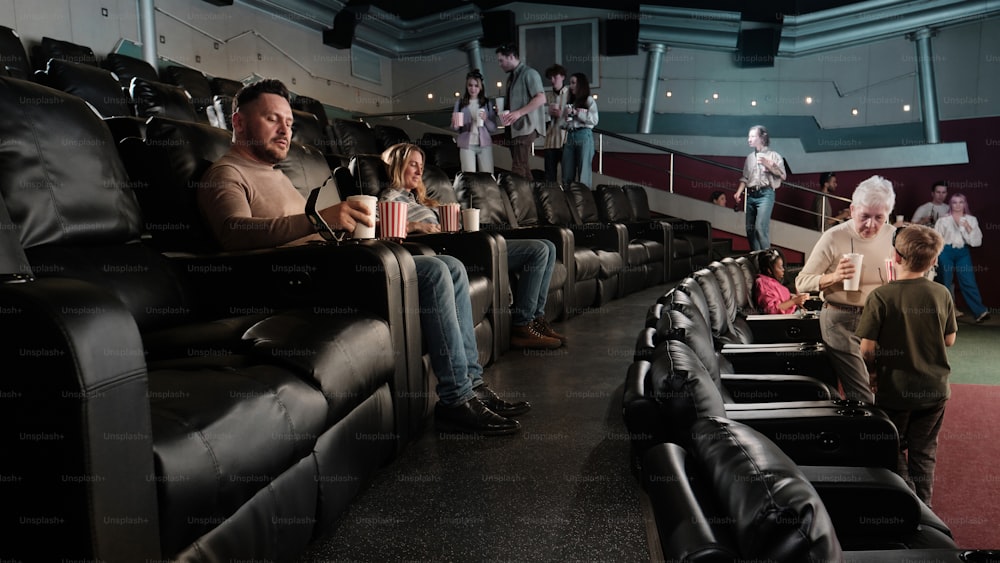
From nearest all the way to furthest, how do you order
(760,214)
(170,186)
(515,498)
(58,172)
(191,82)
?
1. (58,172)
2. (515,498)
3. (170,186)
4. (191,82)
5. (760,214)

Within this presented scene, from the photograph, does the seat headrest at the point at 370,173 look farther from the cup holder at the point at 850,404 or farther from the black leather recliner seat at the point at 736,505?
the black leather recliner seat at the point at 736,505

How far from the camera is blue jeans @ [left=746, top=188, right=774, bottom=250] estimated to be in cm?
579

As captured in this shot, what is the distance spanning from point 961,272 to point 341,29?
796cm

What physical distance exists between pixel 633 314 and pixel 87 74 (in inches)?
145

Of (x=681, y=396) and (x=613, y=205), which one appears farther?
(x=613, y=205)

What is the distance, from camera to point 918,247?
6.55 ft

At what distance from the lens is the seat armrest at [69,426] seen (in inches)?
28.5

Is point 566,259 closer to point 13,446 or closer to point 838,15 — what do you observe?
point 13,446

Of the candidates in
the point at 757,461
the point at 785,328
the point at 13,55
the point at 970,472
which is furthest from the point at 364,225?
the point at 13,55

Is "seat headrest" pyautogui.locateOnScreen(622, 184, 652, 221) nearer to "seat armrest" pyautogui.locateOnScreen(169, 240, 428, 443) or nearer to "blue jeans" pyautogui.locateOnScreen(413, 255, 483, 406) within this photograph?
"blue jeans" pyautogui.locateOnScreen(413, 255, 483, 406)

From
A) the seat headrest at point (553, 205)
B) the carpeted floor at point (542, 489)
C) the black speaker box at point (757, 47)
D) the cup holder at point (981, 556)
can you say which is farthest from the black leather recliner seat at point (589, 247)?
the black speaker box at point (757, 47)

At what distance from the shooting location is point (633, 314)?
4.11 meters

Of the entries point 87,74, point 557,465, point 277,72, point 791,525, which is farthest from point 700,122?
point 791,525

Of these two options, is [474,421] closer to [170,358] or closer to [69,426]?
[170,358]
